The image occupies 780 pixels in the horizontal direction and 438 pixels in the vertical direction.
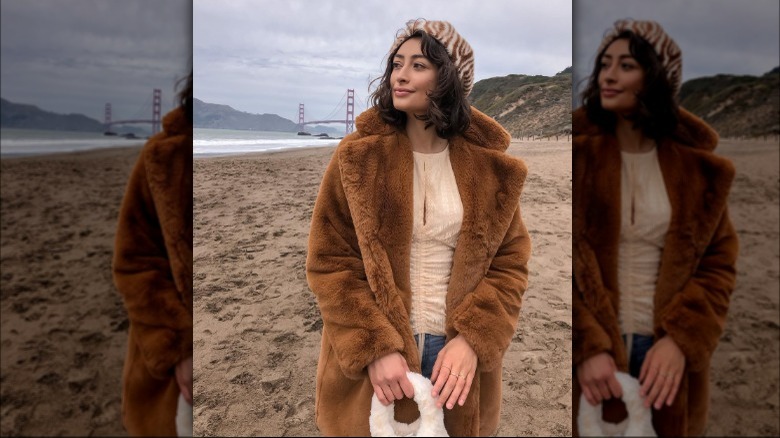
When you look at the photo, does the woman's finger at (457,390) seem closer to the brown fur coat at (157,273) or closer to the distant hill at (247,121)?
the brown fur coat at (157,273)

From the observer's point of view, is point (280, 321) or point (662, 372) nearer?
point (662, 372)

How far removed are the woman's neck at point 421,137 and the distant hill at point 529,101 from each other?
45.9 inches

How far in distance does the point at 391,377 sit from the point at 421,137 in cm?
47

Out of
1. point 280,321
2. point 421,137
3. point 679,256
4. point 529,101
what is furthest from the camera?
point 529,101

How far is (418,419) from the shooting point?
937 millimetres

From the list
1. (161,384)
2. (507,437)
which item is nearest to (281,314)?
(507,437)

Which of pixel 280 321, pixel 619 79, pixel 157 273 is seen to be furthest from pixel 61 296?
pixel 280 321

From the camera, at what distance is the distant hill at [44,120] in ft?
1.60

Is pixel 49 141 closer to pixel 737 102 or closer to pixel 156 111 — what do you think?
pixel 156 111

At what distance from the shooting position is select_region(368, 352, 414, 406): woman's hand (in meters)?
0.90

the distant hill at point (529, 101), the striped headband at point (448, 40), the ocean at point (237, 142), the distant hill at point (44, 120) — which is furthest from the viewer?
the ocean at point (237, 142)

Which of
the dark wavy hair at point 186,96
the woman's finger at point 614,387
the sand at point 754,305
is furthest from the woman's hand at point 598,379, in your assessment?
the dark wavy hair at point 186,96

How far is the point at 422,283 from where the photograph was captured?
3.14ft

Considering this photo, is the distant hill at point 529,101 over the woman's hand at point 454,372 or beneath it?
over
